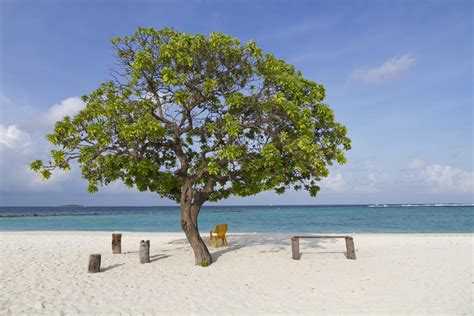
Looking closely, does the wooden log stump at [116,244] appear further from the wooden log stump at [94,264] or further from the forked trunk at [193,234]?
the forked trunk at [193,234]

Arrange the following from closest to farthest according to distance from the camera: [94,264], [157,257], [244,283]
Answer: [244,283], [94,264], [157,257]

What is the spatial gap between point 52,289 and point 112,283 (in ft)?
5.31

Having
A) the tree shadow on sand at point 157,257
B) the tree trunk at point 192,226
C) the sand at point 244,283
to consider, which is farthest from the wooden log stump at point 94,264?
the tree trunk at point 192,226

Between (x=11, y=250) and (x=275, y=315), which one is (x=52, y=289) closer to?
(x=275, y=315)

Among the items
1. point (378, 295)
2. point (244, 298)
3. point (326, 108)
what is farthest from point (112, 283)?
point (326, 108)

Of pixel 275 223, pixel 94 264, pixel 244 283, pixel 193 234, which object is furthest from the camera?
pixel 275 223

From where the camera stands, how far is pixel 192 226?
13.4 metres

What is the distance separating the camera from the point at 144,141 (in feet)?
40.8

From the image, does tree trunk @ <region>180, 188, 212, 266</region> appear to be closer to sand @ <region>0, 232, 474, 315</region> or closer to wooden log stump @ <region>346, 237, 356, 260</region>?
sand @ <region>0, 232, 474, 315</region>

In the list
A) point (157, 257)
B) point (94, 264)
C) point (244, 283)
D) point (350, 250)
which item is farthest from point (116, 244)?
point (350, 250)

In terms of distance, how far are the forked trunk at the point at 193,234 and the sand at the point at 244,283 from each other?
509mm

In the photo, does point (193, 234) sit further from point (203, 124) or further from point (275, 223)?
point (275, 223)

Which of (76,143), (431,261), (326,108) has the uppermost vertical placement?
(326,108)

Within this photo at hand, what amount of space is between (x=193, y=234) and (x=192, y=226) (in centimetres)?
32
